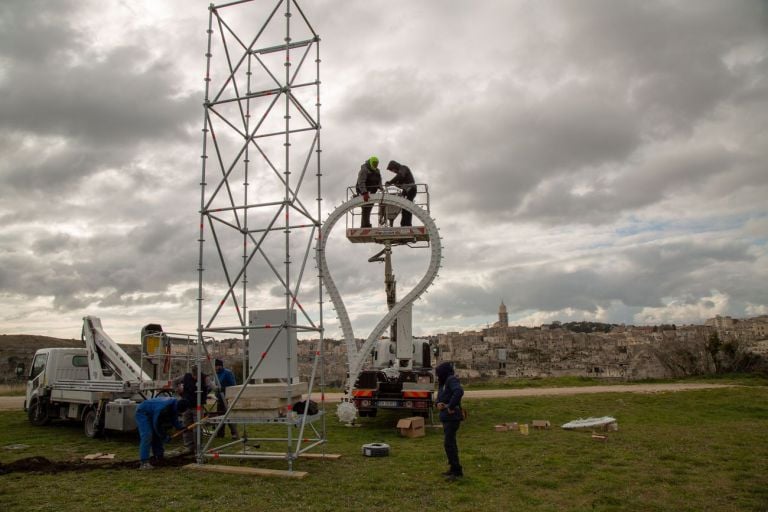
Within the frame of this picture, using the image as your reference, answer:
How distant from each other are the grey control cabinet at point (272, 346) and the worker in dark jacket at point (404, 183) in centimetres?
751

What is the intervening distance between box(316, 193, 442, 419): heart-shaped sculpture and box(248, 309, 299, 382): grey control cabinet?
5815 millimetres

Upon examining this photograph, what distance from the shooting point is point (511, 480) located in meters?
9.48

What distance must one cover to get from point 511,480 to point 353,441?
5.50 meters

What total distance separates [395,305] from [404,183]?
3.79 metres

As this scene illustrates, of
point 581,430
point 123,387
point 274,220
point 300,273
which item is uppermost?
point 274,220

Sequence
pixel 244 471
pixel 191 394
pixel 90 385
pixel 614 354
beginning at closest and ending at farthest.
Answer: pixel 244 471, pixel 191 394, pixel 90 385, pixel 614 354

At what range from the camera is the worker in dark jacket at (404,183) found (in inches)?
694

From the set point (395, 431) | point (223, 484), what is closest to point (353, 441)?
point (395, 431)

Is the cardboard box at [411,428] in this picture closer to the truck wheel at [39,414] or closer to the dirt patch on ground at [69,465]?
the dirt patch on ground at [69,465]

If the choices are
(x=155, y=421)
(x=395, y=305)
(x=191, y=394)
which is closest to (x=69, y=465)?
(x=155, y=421)

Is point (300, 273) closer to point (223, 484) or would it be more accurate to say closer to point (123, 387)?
point (223, 484)

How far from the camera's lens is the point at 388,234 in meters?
17.3

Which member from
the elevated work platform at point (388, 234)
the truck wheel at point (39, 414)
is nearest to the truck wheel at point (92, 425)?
the truck wheel at point (39, 414)

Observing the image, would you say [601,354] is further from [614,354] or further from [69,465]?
[69,465]
